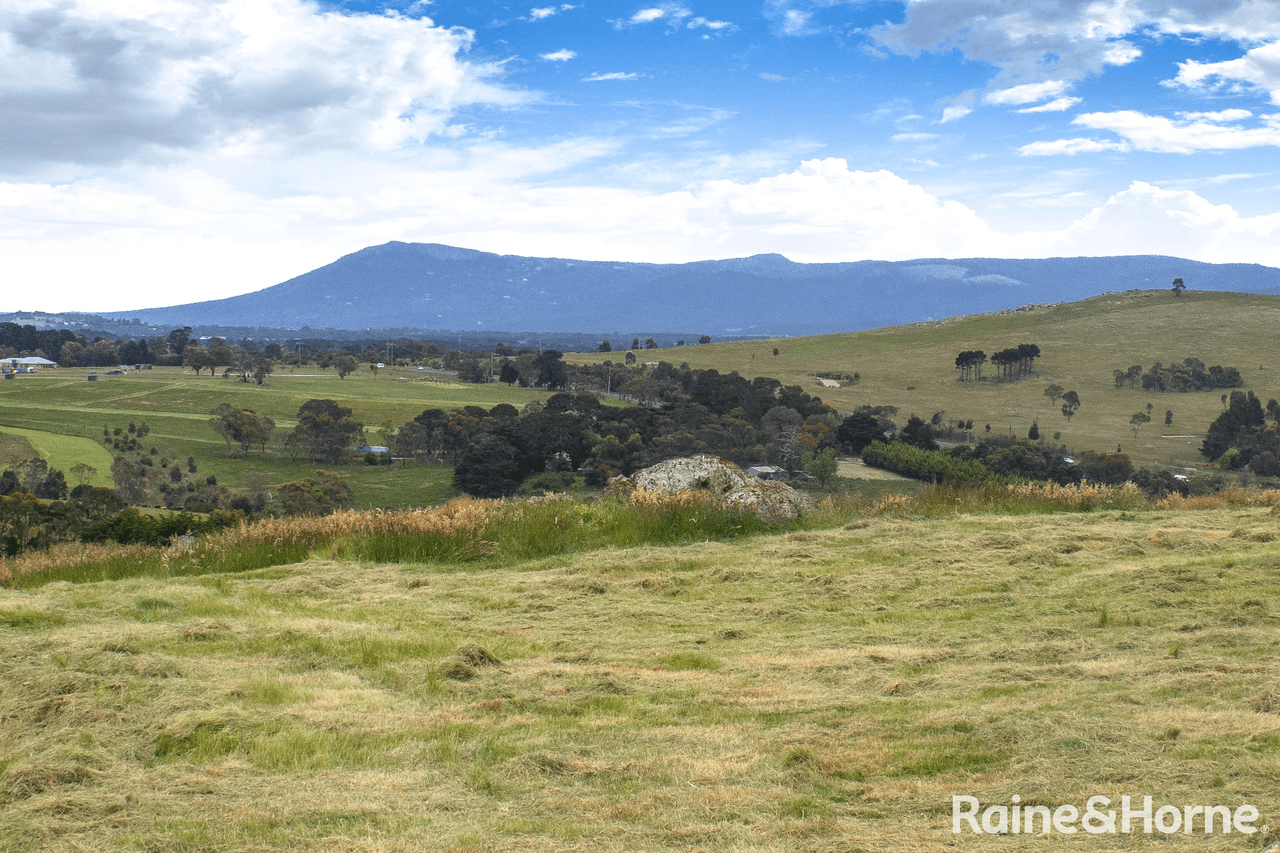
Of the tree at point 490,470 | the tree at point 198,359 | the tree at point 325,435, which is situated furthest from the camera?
the tree at point 198,359

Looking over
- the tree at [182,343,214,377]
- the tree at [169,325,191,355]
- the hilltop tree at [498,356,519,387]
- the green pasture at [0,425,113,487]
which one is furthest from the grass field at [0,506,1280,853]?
the tree at [169,325,191,355]

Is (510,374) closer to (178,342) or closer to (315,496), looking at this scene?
(315,496)

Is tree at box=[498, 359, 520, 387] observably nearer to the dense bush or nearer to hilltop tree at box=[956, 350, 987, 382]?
hilltop tree at box=[956, 350, 987, 382]

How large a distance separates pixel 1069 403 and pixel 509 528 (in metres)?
101

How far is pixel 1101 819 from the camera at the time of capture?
12.9 feet

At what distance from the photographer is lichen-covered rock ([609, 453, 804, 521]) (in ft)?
46.0

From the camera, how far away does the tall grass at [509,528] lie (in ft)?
36.1

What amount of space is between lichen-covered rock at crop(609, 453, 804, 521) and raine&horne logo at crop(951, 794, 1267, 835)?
9.65 metres

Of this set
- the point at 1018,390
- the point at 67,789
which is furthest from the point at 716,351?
the point at 67,789

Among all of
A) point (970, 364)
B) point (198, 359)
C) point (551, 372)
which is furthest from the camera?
point (198, 359)

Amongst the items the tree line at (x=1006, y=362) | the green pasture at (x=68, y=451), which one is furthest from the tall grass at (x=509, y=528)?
the tree line at (x=1006, y=362)

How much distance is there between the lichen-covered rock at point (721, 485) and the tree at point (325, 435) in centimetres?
7584

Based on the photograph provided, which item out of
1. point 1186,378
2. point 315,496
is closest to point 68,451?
point 315,496

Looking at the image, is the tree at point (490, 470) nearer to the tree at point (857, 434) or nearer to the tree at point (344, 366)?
the tree at point (857, 434)
